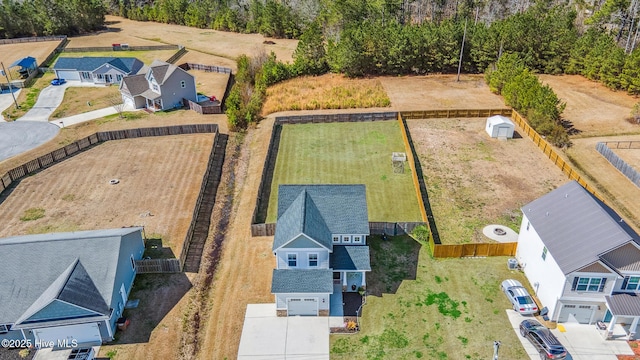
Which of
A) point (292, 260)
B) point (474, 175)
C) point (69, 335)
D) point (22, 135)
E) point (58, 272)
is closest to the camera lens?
point (69, 335)

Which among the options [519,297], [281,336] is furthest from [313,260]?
[519,297]

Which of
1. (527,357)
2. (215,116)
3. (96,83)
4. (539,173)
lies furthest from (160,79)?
(527,357)

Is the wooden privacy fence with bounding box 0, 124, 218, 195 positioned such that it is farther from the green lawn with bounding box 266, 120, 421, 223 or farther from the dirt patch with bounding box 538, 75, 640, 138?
the dirt patch with bounding box 538, 75, 640, 138

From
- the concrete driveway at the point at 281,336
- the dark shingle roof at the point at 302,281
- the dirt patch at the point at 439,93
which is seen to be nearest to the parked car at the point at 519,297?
the dark shingle roof at the point at 302,281

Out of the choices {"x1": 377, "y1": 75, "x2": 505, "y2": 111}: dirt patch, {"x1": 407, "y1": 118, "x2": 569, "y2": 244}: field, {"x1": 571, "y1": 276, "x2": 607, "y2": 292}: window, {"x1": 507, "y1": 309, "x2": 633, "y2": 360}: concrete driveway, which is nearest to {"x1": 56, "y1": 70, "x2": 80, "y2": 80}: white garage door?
{"x1": 377, "y1": 75, "x2": 505, "y2": 111}: dirt patch

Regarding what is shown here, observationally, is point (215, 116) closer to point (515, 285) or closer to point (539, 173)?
point (539, 173)

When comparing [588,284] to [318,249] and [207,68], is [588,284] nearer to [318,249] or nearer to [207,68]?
[318,249]
